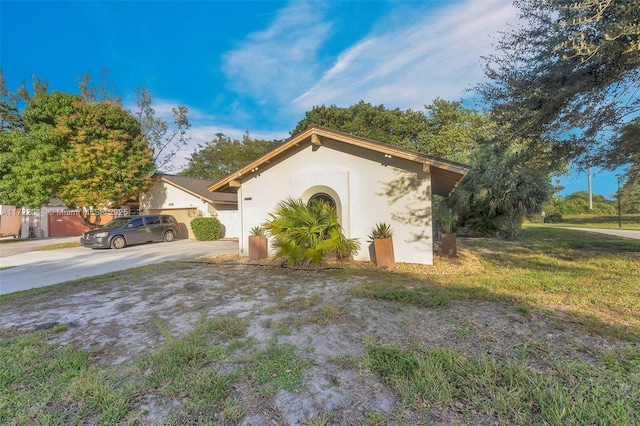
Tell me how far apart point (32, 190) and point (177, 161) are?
46.3 feet

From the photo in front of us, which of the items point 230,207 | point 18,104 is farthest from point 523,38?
point 18,104

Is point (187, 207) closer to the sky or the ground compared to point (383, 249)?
closer to the sky

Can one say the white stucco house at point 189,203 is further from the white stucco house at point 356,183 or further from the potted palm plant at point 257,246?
the potted palm plant at point 257,246

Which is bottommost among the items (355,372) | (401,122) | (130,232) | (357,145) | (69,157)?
(355,372)

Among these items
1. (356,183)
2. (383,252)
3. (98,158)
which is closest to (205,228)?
(98,158)

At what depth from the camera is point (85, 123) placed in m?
16.8

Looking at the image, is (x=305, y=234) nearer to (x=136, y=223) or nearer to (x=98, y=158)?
(x=136, y=223)

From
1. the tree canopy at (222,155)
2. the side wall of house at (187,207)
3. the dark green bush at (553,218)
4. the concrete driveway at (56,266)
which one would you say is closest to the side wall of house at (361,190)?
the concrete driveway at (56,266)

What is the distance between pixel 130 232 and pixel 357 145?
1283 cm

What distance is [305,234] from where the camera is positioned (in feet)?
26.0

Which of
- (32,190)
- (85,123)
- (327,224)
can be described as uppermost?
(85,123)

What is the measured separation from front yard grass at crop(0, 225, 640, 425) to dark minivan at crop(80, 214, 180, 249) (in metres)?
11.5

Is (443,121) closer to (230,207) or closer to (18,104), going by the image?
(230,207)

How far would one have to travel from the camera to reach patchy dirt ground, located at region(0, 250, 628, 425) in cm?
235
